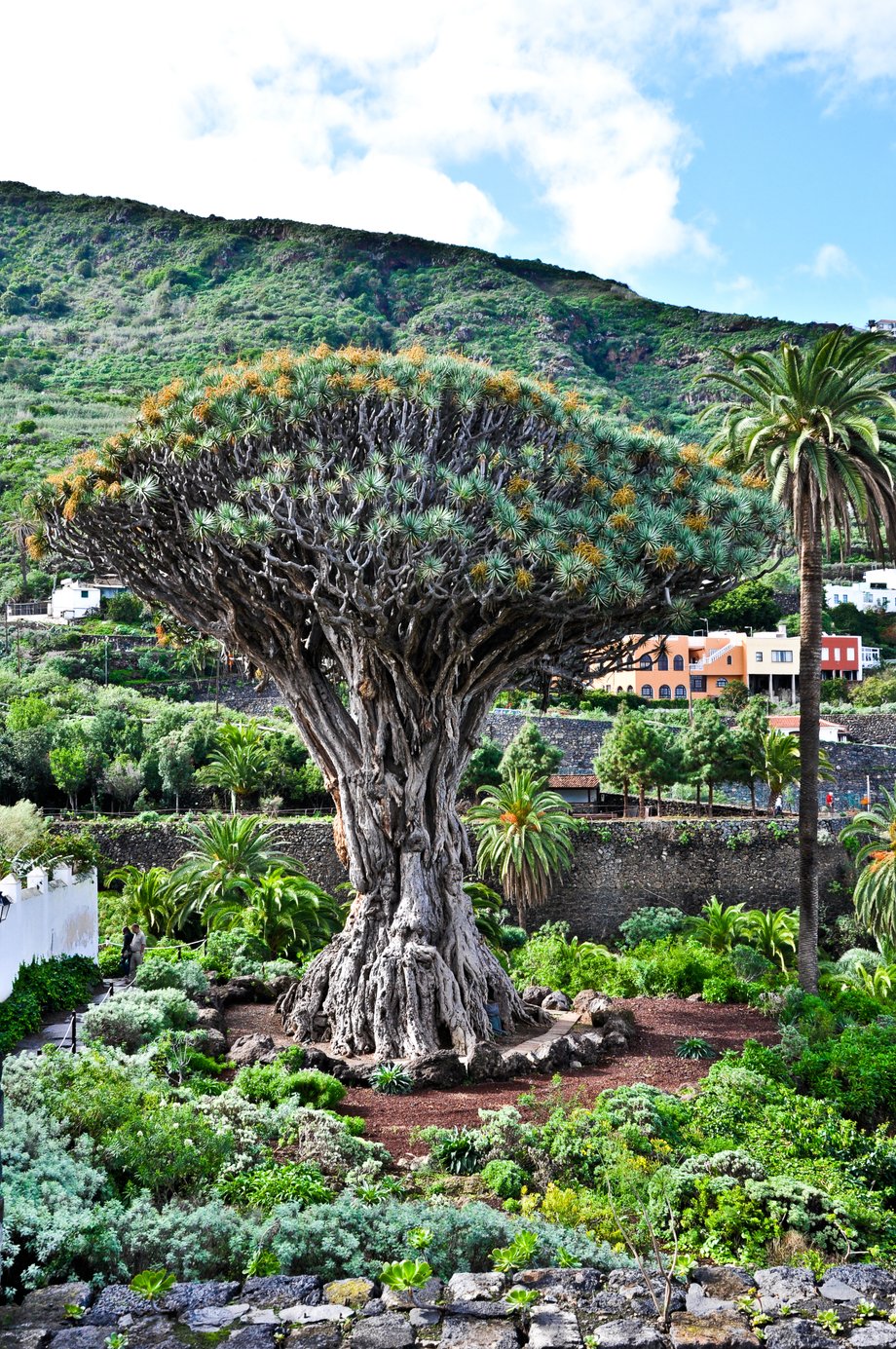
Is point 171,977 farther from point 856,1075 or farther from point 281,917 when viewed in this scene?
point 856,1075

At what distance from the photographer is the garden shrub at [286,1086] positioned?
36.3 ft

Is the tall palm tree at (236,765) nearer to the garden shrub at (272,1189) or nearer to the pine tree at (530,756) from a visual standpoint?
the pine tree at (530,756)

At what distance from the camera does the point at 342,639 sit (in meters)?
14.2

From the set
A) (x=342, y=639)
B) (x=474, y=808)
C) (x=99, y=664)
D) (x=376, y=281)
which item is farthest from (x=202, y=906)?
(x=376, y=281)

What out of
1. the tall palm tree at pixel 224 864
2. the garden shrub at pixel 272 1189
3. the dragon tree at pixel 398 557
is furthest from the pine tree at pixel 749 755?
the garden shrub at pixel 272 1189

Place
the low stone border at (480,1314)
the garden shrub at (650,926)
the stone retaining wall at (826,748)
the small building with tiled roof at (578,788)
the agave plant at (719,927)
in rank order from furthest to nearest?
the small building with tiled roof at (578,788)
the stone retaining wall at (826,748)
the garden shrub at (650,926)
the agave plant at (719,927)
the low stone border at (480,1314)

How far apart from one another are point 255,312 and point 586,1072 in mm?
68580

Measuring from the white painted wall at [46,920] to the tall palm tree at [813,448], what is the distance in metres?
9.48

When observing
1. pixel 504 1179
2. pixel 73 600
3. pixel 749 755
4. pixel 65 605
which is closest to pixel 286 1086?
pixel 504 1179

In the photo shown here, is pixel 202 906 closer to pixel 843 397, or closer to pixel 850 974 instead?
pixel 850 974

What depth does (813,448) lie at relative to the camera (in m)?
14.5

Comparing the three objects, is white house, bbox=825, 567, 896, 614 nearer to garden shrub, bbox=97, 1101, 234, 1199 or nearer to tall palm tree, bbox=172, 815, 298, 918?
tall palm tree, bbox=172, 815, 298, 918

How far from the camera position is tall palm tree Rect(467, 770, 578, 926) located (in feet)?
74.5


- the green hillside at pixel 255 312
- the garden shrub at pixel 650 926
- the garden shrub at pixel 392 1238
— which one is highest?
the green hillside at pixel 255 312
